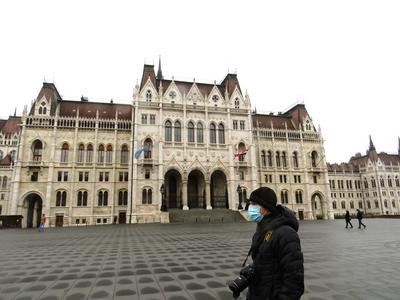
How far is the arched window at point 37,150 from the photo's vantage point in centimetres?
4394

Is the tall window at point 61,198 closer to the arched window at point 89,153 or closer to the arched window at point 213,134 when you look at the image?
the arched window at point 89,153

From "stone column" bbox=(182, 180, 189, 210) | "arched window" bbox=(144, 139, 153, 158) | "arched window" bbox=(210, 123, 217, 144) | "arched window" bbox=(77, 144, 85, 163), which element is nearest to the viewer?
"stone column" bbox=(182, 180, 189, 210)

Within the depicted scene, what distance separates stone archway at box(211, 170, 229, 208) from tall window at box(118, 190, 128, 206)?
1470 centimetres

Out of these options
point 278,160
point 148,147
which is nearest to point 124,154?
point 148,147

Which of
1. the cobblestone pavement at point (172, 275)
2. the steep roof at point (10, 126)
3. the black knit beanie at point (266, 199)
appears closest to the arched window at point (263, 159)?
the cobblestone pavement at point (172, 275)

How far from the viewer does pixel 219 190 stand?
47.6m

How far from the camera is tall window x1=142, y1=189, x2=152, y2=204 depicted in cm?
4206

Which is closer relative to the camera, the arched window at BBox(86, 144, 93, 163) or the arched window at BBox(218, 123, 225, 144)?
the arched window at BBox(86, 144, 93, 163)

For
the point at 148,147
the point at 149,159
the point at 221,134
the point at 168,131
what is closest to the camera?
the point at 149,159

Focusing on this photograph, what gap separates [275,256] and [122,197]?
4488cm

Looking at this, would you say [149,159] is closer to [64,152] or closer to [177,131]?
[177,131]

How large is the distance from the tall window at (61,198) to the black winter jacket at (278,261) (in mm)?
45753

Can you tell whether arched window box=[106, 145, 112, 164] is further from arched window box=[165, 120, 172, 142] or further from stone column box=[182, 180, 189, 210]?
stone column box=[182, 180, 189, 210]

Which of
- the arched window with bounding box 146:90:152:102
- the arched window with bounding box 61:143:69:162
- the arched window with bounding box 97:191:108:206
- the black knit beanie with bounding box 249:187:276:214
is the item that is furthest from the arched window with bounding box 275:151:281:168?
the black knit beanie with bounding box 249:187:276:214
